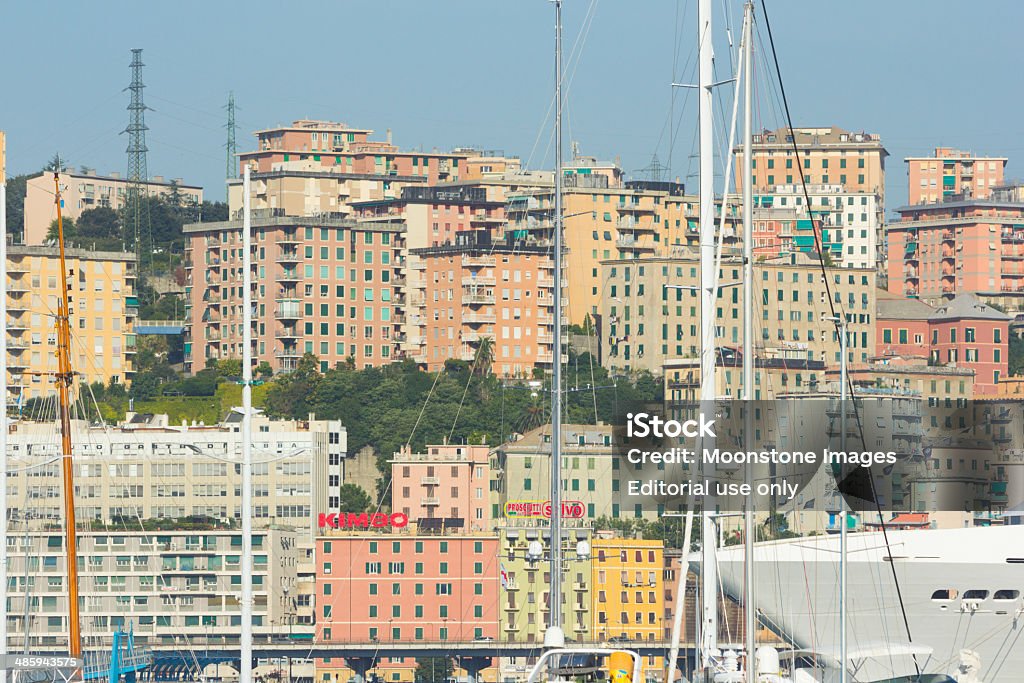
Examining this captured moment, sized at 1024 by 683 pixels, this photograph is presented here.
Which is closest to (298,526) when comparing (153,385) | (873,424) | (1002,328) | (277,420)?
(277,420)

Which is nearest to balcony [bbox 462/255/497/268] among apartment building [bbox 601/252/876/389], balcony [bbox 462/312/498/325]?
balcony [bbox 462/312/498/325]

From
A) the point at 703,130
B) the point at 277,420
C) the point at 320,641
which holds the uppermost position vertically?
the point at 703,130

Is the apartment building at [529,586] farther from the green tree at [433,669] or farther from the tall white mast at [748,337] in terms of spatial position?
the tall white mast at [748,337]

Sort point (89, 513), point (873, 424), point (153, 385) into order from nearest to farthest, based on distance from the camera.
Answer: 1. point (873, 424)
2. point (89, 513)
3. point (153, 385)

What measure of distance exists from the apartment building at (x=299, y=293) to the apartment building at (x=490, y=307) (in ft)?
11.1

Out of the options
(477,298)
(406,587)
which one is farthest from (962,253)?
A: (406,587)

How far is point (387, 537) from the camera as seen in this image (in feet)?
256

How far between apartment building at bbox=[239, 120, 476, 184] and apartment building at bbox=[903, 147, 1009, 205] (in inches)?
1180

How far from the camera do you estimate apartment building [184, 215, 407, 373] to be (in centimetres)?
10531

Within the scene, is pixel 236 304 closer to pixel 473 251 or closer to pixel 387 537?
pixel 473 251

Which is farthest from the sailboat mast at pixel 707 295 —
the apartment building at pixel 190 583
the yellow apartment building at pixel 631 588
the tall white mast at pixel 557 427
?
the apartment building at pixel 190 583

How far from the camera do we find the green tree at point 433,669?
76.8 meters

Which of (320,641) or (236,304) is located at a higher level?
(236,304)

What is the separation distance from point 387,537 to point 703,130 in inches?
2256
